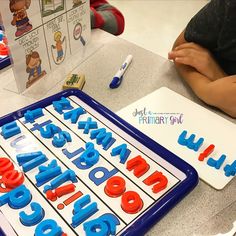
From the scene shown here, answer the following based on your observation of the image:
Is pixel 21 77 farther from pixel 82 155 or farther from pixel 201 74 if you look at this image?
pixel 201 74

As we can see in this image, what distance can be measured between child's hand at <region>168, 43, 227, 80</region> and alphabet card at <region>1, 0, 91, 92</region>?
0.23 m

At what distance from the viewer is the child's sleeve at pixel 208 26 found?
74 cm

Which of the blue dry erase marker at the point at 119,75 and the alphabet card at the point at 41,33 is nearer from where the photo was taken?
the alphabet card at the point at 41,33

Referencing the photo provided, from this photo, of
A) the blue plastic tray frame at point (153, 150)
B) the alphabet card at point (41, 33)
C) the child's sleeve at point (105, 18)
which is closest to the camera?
the blue plastic tray frame at point (153, 150)

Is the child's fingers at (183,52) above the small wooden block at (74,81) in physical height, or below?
above

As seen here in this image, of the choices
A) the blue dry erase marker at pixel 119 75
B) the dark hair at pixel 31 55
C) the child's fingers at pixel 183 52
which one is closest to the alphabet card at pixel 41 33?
the dark hair at pixel 31 55

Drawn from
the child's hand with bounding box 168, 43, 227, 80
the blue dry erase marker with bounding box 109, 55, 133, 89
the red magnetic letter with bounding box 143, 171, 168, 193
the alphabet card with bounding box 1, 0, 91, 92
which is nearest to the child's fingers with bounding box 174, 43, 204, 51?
the child's hand with bounding box 168, 43, 227, 80

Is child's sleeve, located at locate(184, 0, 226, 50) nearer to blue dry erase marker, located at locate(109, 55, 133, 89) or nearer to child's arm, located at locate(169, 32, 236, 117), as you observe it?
child's arm, located at locate(169, 32, 236, 117)

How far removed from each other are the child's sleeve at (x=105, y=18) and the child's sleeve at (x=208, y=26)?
263 mm

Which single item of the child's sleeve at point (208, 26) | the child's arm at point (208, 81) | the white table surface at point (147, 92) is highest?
the child's sleeve at point (208, 26)

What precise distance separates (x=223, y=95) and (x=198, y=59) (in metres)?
0.13

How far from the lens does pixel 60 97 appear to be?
608 millimetres

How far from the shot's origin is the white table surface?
1.38 feet

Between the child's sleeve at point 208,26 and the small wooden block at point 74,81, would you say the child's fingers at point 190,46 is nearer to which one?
the child's sleeve at point 208,26
